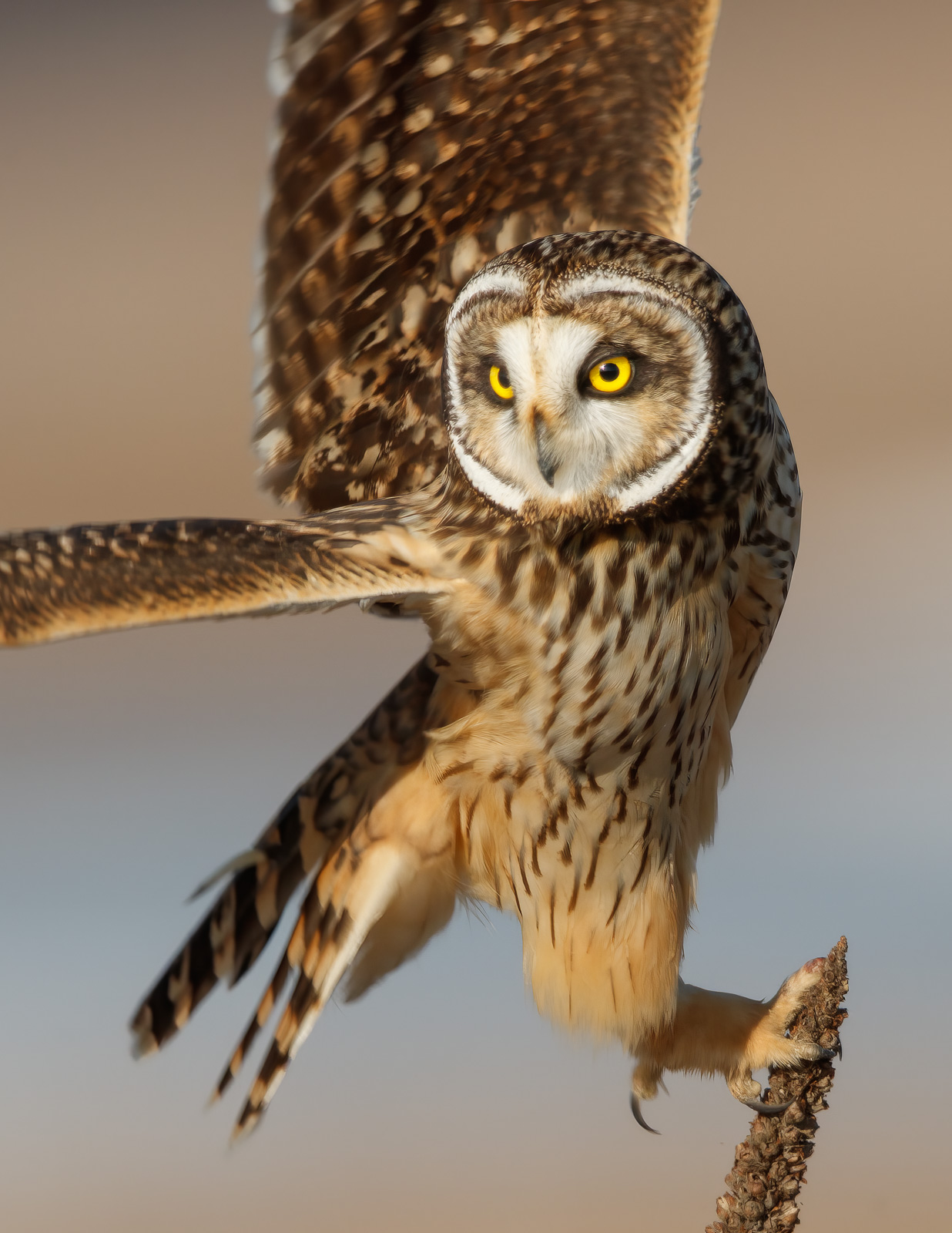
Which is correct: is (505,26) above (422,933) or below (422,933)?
above

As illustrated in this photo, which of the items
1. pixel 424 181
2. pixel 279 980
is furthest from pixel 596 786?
pixel 424 181

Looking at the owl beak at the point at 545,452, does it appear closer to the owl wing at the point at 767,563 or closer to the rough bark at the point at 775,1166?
the owl wing at the point at 767,563

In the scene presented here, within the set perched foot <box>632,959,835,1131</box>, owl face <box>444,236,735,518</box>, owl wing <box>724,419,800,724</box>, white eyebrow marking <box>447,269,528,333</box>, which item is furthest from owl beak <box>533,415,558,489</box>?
perched foot <box>632,959,835,1131</box>

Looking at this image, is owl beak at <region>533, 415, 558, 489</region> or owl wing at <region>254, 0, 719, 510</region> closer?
owl beak at <region>533, 415, 558, 489</region>

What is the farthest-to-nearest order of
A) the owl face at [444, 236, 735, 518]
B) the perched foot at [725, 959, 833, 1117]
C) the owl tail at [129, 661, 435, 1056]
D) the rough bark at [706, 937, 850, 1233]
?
the owl tail at [129, 661, 435, 1056] → the perched foot at [725, 959, 833, 1117] → the rough bark at [706, 937, 850, 1233] → the owl face at [444, 236, 735, 518]

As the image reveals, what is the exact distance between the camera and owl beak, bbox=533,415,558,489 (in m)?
1.16

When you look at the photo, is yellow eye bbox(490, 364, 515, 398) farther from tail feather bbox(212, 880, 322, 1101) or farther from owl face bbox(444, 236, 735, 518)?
tail feather bbox(212, 880, 322, 1101)

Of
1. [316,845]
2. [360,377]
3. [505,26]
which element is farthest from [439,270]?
[316,845]

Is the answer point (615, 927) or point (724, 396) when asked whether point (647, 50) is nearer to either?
point (724, 396)

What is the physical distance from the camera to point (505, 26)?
1.64m

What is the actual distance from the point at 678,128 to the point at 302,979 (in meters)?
1.11

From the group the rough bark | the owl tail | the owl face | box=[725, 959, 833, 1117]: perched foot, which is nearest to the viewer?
the owl face

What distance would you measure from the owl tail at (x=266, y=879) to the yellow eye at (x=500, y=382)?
421 mm

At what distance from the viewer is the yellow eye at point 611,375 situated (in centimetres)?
117
